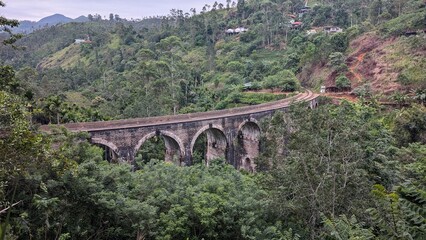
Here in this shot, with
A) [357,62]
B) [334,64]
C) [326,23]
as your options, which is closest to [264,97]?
[334,64]

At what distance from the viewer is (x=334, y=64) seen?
125 ft

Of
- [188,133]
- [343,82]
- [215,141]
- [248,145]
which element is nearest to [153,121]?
[188,133]

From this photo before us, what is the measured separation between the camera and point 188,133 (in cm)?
2152

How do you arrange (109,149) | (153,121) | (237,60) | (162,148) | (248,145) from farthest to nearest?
1. (237,60)
2. (162,148)
3. (248,145)
4. (153,121)
5. (109,149)

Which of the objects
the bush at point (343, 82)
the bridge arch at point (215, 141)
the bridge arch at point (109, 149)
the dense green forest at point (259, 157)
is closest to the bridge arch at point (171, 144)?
the bridge arch at point (109, 149)

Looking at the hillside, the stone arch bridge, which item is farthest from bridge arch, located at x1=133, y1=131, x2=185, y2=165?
the hillside

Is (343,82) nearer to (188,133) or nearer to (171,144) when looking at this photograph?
(188,133)

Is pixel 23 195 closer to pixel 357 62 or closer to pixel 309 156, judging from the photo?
pixel 309 156

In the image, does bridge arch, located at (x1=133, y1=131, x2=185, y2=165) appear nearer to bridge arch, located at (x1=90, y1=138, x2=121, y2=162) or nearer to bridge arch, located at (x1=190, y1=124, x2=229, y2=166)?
bridge arch, located at (x1=90, y1=138, x2=121, y2=162)

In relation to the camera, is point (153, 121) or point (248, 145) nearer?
point (153, 121)

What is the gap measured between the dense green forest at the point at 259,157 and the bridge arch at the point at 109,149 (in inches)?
80.8

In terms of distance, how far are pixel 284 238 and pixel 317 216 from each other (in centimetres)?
217

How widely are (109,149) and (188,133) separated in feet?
16.3

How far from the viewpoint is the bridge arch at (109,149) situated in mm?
17922
